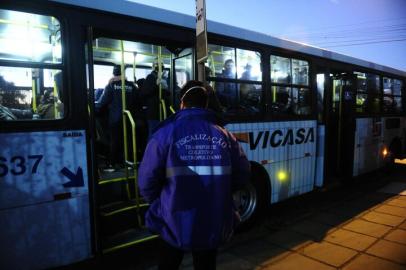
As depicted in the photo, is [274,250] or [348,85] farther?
[348,85]

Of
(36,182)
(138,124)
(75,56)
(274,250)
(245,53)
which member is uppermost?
(245,53)

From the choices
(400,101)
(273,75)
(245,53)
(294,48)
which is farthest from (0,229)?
(400,101)

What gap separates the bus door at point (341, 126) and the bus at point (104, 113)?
25mm

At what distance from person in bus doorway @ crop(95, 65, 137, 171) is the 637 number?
2091 mm

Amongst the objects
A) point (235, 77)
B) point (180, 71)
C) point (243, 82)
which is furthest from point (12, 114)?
point (243, 82)

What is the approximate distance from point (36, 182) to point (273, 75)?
11.6 ft

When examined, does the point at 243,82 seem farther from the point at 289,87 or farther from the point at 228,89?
the point at 289,87

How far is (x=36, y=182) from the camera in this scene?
3.01 m

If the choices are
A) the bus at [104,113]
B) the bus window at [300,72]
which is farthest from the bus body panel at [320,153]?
the bus window at [300,72]

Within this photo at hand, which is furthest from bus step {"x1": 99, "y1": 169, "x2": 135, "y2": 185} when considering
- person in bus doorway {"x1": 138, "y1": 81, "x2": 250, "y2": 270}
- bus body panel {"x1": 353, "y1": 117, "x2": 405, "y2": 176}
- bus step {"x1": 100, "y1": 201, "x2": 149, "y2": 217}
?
bus body panel {"x1": 353, "y1": 117, "x2": 405, "y2": 176}

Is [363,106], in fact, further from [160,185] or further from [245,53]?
[160,185]

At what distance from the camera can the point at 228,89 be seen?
15.1 ft

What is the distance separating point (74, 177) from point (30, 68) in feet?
3.45

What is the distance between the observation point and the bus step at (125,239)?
11.9ft
